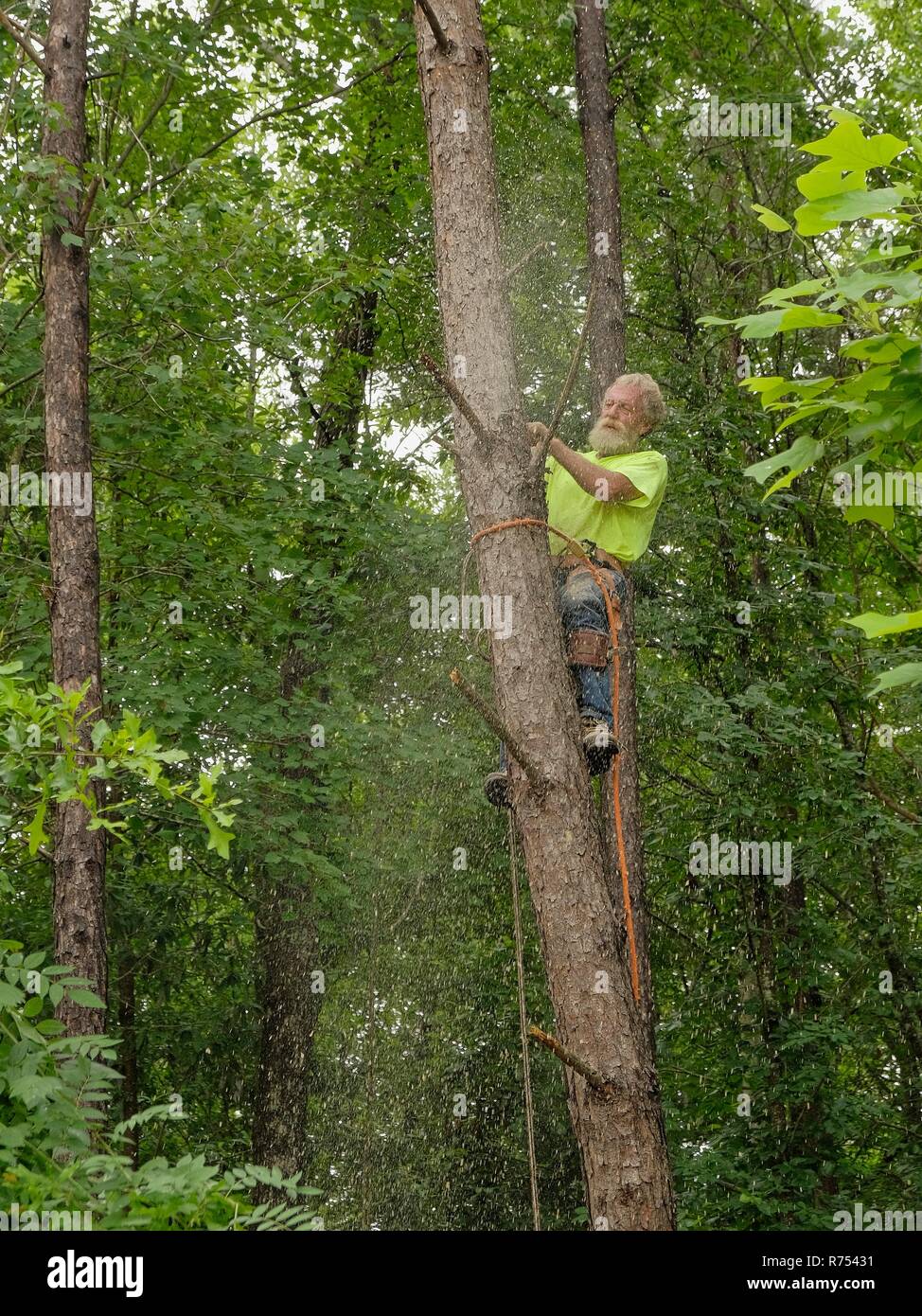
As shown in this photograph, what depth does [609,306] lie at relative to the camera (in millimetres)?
8211

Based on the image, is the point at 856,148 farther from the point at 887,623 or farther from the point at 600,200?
the point at 600,200

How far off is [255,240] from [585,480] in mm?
4032

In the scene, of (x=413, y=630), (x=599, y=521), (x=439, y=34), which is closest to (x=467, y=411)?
(x=599, y=521)

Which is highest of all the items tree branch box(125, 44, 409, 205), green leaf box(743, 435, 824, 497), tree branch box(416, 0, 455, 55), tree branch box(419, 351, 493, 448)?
tree branch box(125, 44, 409, 205)

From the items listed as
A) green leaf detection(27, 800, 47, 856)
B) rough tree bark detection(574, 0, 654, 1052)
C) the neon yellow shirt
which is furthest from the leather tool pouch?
green leaf detection(27, 800, 47, 856)

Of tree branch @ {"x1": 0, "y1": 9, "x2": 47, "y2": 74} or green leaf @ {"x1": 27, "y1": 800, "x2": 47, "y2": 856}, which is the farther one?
tree branch @ {"x1": 0, "y1": 9, "x2": 47, "y2": 74}

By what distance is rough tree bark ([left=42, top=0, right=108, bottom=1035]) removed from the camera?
6.54 m

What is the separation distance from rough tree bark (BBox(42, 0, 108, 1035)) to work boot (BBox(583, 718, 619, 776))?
2.46 m

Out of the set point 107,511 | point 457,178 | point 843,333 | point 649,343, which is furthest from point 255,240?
point 843,333

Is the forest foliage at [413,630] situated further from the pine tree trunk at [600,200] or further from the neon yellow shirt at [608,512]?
the neon yellow shirt at [608,512]

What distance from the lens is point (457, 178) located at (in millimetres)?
4941

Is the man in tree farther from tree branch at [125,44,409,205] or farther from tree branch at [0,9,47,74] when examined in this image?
tree branch at [125,44,409,205]

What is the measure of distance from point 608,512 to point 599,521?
0.17ft
